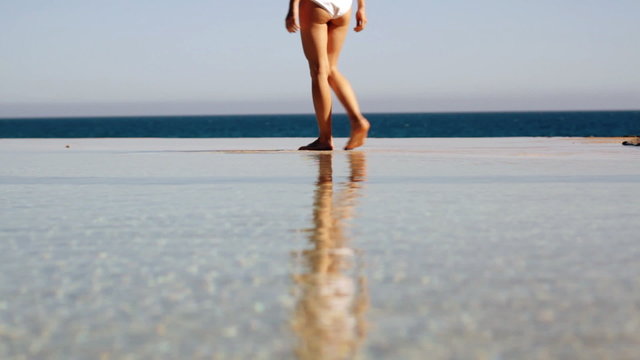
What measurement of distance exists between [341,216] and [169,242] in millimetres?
685

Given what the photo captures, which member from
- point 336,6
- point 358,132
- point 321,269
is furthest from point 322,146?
point 321,269

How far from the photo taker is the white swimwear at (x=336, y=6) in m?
6.53

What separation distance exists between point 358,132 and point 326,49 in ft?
2.13

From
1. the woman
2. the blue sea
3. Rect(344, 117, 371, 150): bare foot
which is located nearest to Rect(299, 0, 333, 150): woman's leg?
the woman

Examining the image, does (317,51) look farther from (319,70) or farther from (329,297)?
(329,297)

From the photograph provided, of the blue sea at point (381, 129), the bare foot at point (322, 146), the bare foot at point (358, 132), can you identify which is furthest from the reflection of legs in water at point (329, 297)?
the blue sea at point (381, 129)

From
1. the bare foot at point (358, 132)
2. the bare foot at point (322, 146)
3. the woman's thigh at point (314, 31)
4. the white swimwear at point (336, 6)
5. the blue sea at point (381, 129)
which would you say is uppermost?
the white swimwear at point (336, 6)

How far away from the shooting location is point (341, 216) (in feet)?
9.70

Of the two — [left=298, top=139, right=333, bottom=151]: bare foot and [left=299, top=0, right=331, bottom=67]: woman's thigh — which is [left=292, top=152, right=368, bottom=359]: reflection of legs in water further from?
[left=298, top=139, right=333, bottom=151]: bare foot

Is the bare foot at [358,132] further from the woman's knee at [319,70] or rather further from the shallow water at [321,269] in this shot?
the shallow water at [321,269]

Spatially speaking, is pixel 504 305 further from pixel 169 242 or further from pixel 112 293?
pixel 169 242

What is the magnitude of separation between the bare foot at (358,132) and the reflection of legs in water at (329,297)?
12.8 feet

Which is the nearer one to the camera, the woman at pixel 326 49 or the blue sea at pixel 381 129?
the woman at pixel 326 49

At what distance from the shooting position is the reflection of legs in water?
1402mm
